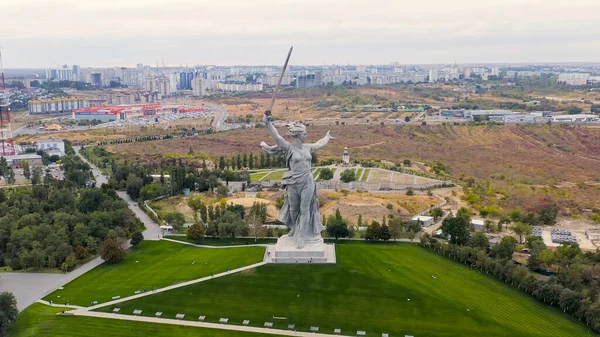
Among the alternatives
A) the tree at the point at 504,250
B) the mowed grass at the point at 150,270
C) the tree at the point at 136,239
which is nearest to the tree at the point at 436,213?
the tree at the point at 504,250

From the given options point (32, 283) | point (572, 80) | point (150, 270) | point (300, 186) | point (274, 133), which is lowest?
point (32, 283)

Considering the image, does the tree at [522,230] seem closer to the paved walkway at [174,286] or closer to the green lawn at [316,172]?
the paved walkway at [174,286]

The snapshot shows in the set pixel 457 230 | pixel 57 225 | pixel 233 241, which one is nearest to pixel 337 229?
pixel 233 241

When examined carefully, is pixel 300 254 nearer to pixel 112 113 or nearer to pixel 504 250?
pixel 504 250

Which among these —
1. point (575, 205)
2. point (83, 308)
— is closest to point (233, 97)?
point (575, 205)

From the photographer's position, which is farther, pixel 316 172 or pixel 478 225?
pixel 316 172

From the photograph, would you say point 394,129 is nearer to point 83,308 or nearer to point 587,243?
point 587,243

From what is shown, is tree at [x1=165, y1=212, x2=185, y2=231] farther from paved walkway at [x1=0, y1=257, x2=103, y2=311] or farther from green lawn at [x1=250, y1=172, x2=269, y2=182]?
green lawn at [x1=250, y1=172, x2=269, y2=182]
